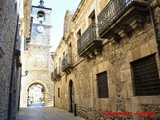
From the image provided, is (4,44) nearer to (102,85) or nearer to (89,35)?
(89,35)

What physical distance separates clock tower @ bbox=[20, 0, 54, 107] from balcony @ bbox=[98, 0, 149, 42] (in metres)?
16.4

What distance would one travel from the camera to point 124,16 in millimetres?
4227

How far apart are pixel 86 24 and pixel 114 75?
154 inches

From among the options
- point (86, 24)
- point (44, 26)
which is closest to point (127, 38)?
point (86, 24)

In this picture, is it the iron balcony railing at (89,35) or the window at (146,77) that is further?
the iron balcony railing at (89,35)

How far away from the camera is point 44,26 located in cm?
2572

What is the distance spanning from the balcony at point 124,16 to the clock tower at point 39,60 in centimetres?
1642

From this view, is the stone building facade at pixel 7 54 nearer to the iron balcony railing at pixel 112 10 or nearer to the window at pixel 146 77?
the iron balcony railing at pixel 112 10

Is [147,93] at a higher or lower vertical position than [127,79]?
lower

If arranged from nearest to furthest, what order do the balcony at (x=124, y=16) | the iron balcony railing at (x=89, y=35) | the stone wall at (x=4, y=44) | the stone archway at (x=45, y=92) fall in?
the stone wall at (x=4, y=44) → the balcony at (x=124, y=16) → the iron balcony railing at (x=89, y=35) → the stone archway at (x=45, y=92)

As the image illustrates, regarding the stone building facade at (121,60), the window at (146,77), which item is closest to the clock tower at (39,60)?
the stone building facade at (121,60)

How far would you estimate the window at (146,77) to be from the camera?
12.6 ft

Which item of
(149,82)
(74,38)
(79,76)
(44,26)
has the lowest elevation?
(149,82)

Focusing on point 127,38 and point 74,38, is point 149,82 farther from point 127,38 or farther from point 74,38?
point 74,38
